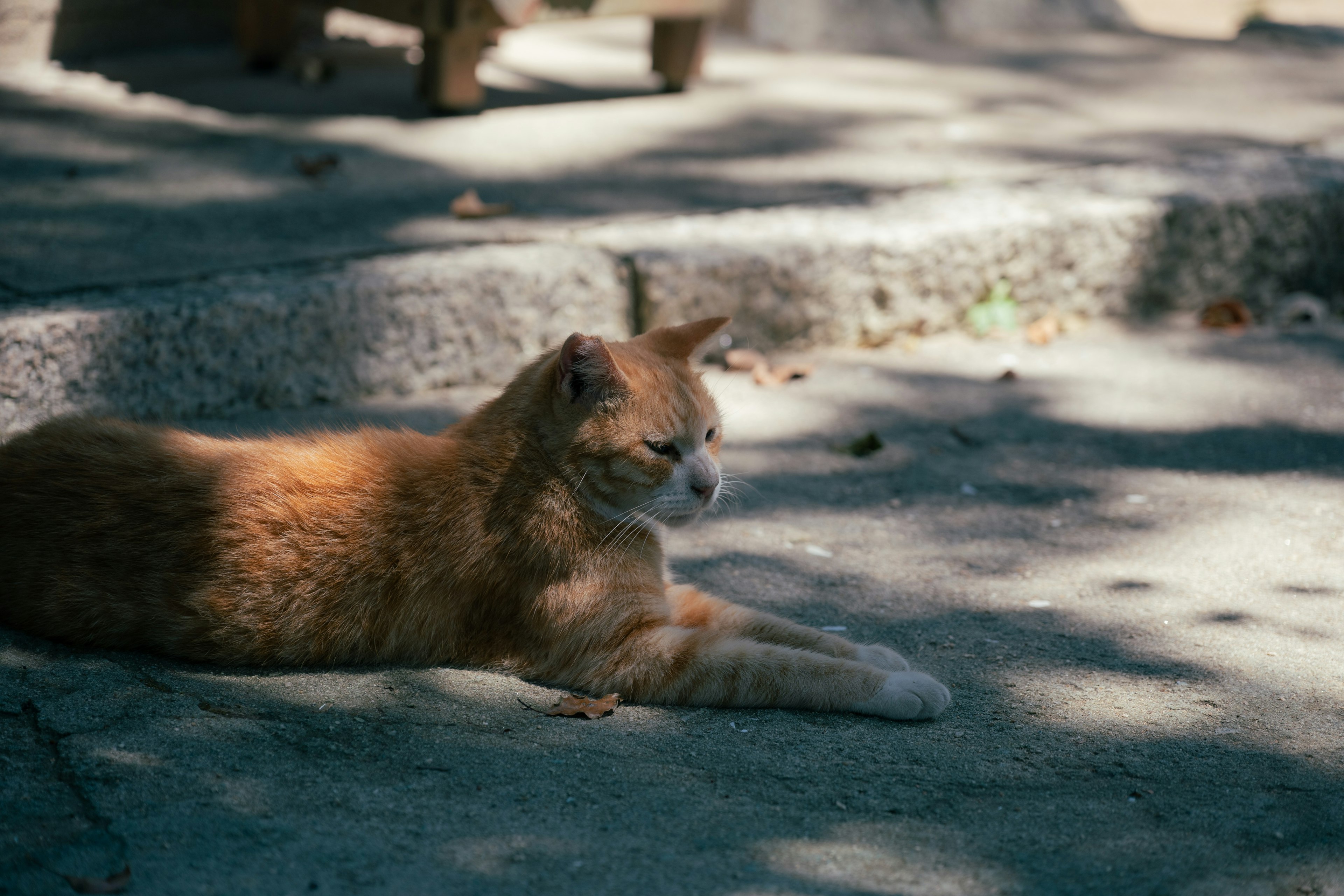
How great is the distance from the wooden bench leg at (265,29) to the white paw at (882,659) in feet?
15.9

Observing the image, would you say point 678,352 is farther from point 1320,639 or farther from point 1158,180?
point 1158,180

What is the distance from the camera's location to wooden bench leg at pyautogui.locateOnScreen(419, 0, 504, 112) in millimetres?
5215

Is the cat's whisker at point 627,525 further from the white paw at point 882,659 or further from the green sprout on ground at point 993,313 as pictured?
the green sprout on ground at point 993,313

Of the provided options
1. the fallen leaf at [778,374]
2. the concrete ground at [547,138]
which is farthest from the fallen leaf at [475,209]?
the fallen leaf at [778,374]

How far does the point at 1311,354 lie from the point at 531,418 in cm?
319

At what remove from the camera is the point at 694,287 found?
13.6 ft

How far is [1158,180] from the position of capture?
4863 millimetres

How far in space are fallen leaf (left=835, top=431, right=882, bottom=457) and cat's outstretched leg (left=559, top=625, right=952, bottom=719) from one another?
1.32m

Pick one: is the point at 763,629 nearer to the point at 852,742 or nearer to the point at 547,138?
the point at 852,742

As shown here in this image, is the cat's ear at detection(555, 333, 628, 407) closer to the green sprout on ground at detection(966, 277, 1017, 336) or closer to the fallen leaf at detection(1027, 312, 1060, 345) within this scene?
the green sprout on ground at detection(966, 277, 1017, 336)

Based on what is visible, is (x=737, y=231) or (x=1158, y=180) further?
(x=1158, y=180)

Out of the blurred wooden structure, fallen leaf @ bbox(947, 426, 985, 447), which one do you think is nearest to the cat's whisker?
fallen leaf @ bbox(947, 426, 985, 447)

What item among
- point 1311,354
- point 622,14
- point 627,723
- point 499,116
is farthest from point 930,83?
point 627,723

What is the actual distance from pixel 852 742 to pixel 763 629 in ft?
1.32
